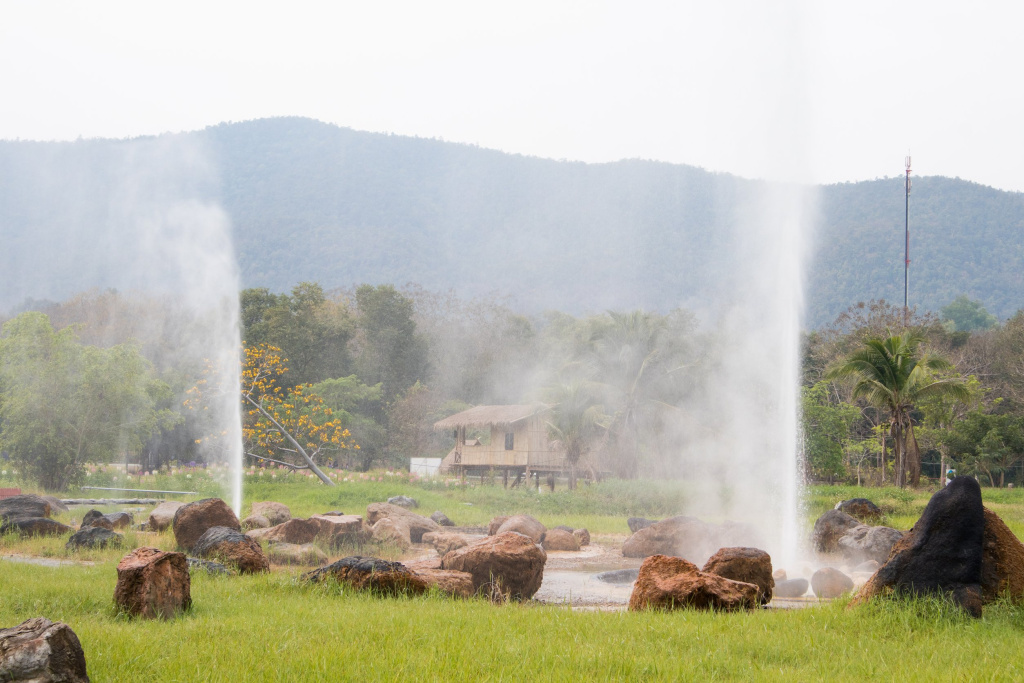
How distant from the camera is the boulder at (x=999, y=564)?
6.86 m

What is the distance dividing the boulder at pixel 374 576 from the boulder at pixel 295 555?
3395mm

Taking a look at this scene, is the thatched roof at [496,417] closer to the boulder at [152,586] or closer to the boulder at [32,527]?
the boulder at [32,527]

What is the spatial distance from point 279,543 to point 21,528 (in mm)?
4284

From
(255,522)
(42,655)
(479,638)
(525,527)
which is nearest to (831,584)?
(479,638)

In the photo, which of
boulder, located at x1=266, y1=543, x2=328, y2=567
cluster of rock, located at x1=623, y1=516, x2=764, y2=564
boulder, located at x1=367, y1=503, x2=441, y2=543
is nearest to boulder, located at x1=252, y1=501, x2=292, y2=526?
boulder, located at x1=367, y1=503, x2=441, y2=543

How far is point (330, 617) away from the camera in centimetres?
630

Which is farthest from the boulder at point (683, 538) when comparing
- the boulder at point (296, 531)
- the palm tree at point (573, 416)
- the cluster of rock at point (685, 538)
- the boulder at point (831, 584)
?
the palm tree at point (573, 416)

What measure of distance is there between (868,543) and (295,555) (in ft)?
26.9

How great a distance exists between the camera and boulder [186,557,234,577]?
9047 millimetres

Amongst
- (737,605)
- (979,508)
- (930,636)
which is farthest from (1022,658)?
(737,605)

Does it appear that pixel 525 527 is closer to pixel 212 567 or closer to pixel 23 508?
pixel 212 567

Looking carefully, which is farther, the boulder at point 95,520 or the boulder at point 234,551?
the boulder at point 95,520

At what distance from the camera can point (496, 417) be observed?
3494 centimetres

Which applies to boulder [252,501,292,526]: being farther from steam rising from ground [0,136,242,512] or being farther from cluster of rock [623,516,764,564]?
cluster of rock [623,516,764,564]
